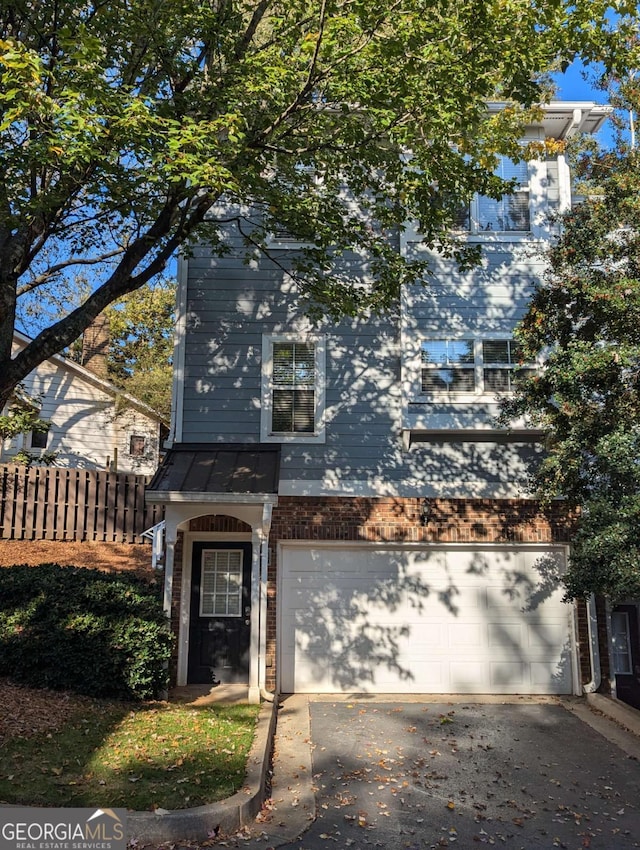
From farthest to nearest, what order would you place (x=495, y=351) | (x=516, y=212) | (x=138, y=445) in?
(x=138, y=445) → (x=516, y=212) → (x=495, y=351)

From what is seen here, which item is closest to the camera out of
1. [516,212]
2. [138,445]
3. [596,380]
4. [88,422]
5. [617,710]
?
[596,380]

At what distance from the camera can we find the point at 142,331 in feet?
88.0

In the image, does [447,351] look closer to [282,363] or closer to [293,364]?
[293,364]

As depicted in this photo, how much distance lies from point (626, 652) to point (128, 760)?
8.11 m

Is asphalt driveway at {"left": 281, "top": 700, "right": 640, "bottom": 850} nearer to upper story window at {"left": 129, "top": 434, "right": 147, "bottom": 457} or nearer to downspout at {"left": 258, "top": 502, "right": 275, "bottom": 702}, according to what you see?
downspout at {"left": 258, "top": 502, "right": 275, "bottom": 702}

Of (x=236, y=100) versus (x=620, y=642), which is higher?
(x=236, y=100)

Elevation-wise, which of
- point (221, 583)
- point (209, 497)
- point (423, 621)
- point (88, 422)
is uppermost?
point (88, 422)

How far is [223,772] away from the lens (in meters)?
6.30

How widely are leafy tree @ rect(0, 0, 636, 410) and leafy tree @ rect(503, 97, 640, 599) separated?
4.97 ft

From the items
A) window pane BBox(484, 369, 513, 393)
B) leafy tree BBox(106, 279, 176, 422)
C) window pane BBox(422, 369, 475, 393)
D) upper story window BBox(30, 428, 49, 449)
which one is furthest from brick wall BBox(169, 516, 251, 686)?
leafy tree BBox(106, 279, 176, 422)

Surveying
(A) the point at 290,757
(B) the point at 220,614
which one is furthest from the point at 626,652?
(B) the point at 220,614

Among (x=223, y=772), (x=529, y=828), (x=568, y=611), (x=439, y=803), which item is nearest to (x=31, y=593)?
(x=223, y=772)

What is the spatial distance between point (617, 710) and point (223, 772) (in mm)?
5895

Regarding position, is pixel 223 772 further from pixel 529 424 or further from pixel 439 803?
pixel 529 424
